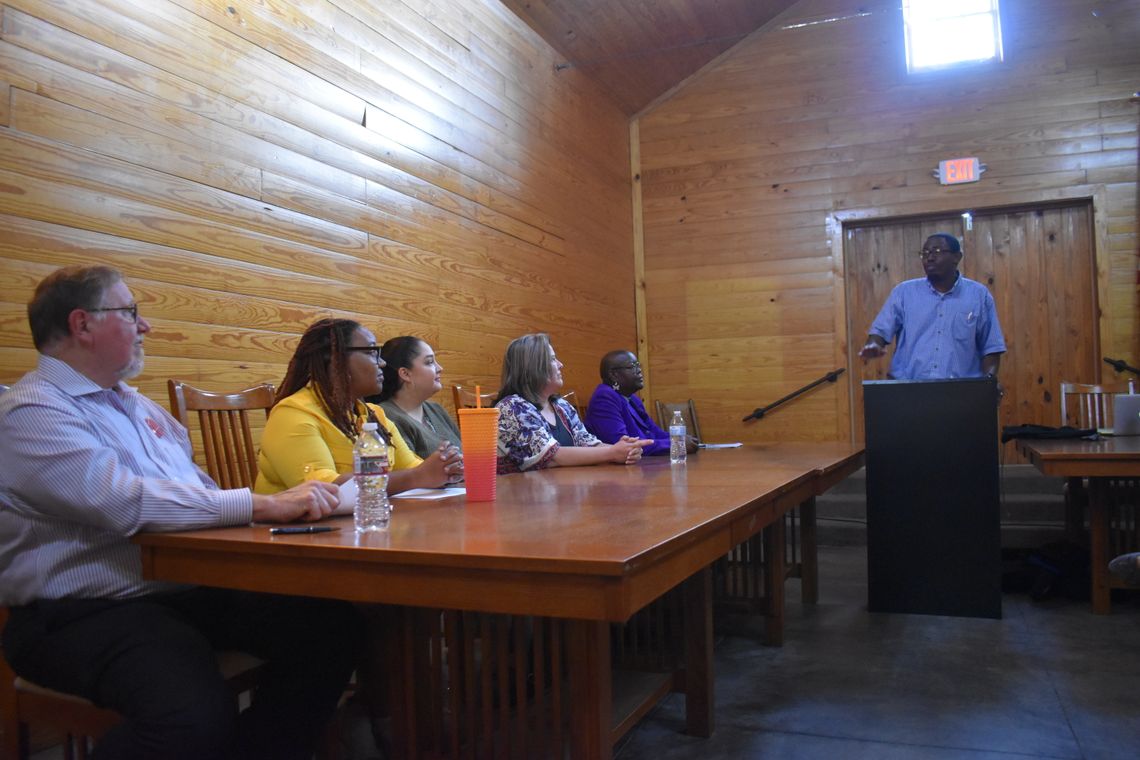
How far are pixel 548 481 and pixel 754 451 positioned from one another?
1404 mm

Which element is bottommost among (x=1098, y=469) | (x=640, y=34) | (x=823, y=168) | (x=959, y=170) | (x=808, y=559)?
(x=808, y=559)

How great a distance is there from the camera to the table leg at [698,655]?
6.63 ft

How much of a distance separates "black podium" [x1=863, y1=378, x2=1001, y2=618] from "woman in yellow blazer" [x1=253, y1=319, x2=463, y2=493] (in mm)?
1843

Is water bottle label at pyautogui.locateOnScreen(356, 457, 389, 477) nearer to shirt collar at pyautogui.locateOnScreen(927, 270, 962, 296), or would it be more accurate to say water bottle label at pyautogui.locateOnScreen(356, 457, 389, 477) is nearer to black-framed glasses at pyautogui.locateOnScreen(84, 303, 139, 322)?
black-framed glasses at pyautogui.locateOnScreen(84, 303, 139, 322)

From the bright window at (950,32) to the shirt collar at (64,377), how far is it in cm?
574

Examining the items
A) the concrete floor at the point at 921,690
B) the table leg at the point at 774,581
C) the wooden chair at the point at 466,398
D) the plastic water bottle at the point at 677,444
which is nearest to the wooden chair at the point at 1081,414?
the concrete floor at the point at 921,690

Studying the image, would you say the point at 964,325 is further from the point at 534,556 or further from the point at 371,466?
the point at 534,556

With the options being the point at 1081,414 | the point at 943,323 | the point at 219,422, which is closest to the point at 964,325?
the point at 943,323

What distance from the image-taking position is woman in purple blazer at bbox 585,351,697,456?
3449mm

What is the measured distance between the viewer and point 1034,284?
571cm

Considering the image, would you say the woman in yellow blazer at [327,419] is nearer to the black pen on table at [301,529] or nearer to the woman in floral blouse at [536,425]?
the black pen on table at [301,529]

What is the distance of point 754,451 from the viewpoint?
336cm

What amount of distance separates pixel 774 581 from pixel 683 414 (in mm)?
3152

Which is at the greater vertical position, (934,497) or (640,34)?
(640,34)
